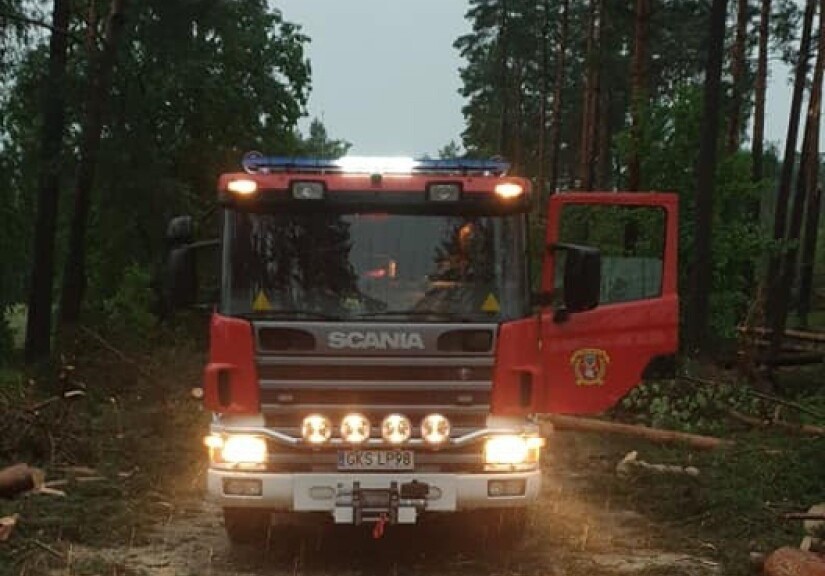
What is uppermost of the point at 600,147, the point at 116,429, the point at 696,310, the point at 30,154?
the point at 600,147

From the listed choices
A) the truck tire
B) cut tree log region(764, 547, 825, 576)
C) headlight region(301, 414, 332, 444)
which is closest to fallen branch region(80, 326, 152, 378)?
the truck tire

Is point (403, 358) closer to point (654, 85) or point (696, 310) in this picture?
point (696, 310)

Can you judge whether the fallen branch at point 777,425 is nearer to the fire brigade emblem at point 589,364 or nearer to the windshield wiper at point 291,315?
the fire brigade emblem at point 589,364

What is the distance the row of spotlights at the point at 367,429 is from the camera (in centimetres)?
743

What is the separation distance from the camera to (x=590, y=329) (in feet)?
31.4

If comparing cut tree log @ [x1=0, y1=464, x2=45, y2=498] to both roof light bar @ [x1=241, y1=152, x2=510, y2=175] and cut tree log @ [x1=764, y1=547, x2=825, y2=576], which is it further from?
cut tree log @ [x1=764, y1=547, x2=825, y2=576]

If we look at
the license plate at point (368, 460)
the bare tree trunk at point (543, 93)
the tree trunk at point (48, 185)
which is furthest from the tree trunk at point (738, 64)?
the license plate at point (368, 460)

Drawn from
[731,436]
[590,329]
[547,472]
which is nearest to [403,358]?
[590,329]

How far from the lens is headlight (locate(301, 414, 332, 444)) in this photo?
7426 millimetres

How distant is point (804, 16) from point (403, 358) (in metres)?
30.2

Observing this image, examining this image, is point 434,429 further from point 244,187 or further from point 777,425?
point 777,425

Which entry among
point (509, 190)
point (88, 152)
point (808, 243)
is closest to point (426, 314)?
point (509, 190)

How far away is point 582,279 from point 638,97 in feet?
Answer: 53.9

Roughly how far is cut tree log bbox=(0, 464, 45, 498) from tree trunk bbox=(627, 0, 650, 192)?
611 inches
